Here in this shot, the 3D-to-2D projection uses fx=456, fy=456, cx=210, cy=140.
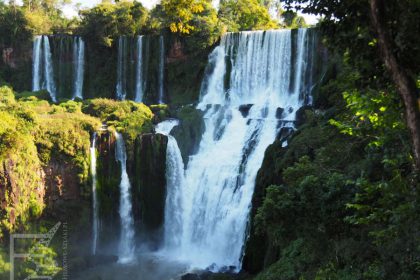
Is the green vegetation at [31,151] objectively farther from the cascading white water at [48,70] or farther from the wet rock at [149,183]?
the cascading white water at [48,70]

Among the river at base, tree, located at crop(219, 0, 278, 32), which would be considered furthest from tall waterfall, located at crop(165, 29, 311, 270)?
tree, located at crop(219, 0, 278, 32)

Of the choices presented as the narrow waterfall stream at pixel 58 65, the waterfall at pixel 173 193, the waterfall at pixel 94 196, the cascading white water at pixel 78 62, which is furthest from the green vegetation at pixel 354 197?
the narrow waterfall stream at pixel 58 65

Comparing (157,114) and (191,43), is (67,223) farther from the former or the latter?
(191,43)

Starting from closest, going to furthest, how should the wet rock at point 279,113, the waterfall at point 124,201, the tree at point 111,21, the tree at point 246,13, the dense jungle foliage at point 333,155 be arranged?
the dense jungle foliage at point 333,155 → the waterfall at point 124,201 → the wet rock at point 279,113 → the tree at point 111,21 → the tree at point 246,13

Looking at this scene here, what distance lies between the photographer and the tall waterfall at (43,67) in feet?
113

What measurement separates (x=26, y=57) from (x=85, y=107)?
38.9ft

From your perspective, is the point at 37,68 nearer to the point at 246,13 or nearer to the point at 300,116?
the point at 246,13

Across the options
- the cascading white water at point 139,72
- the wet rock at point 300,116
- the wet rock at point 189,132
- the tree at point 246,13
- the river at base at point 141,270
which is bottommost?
the river at base at point 141,270

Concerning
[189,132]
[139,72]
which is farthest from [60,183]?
[139,72]

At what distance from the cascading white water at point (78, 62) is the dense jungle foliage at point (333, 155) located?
4.56 meters

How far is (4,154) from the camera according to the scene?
61.1ft

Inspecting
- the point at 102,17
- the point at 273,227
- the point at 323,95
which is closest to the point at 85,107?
the point at 102,17

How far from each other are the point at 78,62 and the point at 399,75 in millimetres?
32686

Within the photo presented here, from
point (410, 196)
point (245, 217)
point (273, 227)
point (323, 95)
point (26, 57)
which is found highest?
point (26, 57)
